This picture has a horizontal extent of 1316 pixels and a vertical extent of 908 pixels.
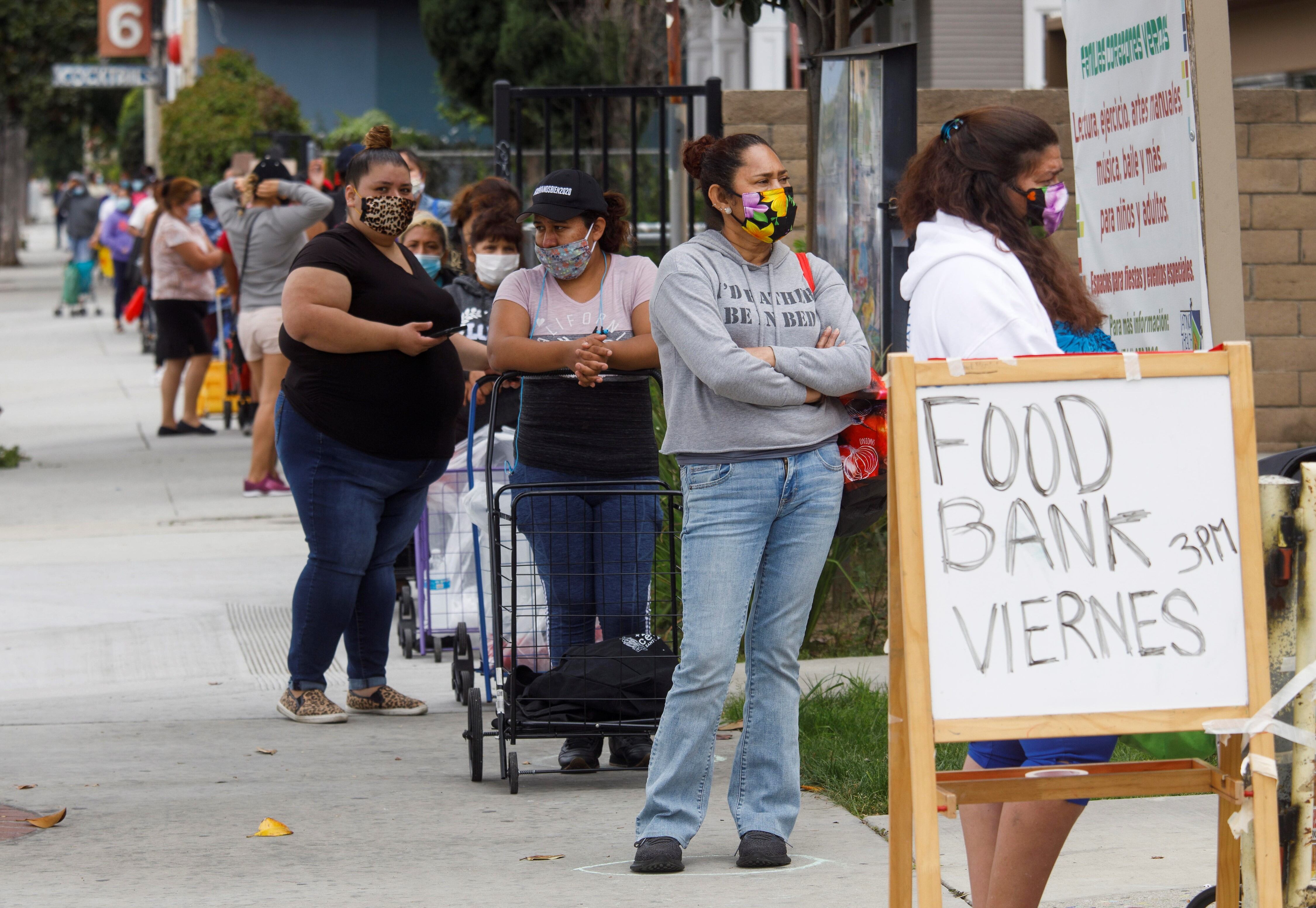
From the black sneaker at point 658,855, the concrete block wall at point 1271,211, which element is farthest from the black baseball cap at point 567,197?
the concrete block wall at point 1271,211

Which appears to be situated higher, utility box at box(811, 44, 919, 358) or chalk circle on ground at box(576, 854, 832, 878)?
utility box at box(811, 44, 919, 358)

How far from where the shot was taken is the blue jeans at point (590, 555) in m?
5.49

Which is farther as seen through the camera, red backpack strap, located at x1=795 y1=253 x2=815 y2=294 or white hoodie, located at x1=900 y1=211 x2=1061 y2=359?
red backpack strap, located at x1=795 y1=253 x2=815 y2=294

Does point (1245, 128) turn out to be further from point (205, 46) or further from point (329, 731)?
point (205, 46)

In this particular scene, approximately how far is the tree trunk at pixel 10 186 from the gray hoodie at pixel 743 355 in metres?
46.6

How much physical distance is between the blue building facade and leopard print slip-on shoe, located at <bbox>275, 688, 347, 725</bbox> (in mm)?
28961

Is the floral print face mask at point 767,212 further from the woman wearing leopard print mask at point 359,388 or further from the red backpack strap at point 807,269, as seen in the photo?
the woman wearing leopard print mask at point 359,388

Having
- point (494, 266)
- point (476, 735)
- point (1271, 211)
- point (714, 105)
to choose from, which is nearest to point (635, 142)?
point (714, 105)

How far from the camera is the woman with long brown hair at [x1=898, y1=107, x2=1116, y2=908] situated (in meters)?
3.54

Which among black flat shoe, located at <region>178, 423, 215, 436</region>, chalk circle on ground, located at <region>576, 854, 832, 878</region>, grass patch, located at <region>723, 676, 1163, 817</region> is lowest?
chalk circle on ground, located at <region>576, 854, 832, 878</region>

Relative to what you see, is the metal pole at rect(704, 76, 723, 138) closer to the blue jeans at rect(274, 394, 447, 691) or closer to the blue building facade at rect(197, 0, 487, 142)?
the blue jeans at rect(274, 394, 447, 691)

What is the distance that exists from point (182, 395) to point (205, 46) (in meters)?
18.9

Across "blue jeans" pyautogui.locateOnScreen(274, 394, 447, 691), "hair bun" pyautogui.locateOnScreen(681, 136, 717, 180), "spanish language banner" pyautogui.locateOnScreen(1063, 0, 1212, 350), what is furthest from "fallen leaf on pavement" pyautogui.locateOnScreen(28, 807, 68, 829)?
"spanish language banner" pyautogui.locateOnScreen(1063, 0, 1212, 350)

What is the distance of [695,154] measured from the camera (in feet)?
15.2
